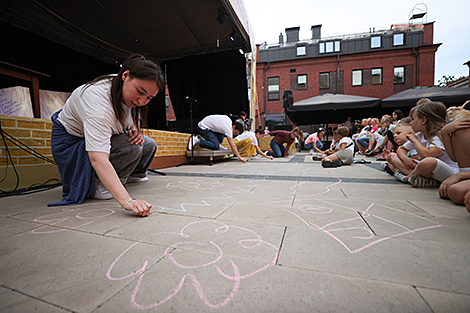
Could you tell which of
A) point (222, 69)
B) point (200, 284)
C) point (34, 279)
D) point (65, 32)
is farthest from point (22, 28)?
point (200, 284)

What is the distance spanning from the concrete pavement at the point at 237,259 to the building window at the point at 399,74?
1670cm

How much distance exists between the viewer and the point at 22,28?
425cm

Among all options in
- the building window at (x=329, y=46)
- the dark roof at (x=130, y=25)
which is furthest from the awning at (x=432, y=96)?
the building window at (x=329, y=46)

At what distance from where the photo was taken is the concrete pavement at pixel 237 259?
22.1 inches

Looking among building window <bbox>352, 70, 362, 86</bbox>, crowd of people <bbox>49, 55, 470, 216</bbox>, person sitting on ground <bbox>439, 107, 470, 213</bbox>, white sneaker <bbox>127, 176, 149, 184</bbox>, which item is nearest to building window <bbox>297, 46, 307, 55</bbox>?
building window <bbox>352, 70, 362, 86</bbox>

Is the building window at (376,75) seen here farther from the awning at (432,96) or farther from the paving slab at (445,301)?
the paving slab at (445,301)

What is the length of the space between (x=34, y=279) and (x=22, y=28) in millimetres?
5929

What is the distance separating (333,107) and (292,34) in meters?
13.1

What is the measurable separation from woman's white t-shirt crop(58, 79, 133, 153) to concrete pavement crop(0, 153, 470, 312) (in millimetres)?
454

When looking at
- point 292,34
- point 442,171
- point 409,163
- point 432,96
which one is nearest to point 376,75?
point 292,34

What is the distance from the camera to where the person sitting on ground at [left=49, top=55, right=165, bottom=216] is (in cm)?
124

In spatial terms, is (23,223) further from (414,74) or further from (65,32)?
(414,74)

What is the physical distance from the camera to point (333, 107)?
280 inches

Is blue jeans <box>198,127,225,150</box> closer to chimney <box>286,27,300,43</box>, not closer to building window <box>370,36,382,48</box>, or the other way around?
building window <box>370,36,382,48</box>
